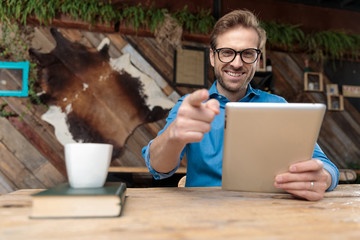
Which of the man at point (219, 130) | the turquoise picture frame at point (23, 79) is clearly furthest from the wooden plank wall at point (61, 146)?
the man at point (219, 130)

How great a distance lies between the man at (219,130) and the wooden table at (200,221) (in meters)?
0.08

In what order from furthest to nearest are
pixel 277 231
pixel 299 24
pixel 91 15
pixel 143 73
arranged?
pixel 299 24
pixel 143 73
pixel 91 15
pixel 277 231

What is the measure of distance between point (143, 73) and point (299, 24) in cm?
215

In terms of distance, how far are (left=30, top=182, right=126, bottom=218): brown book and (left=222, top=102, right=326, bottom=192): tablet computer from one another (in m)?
0.36

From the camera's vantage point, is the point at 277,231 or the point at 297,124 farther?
the point at 297,124

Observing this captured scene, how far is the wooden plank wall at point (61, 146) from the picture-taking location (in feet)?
9.21

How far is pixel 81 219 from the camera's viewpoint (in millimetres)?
591

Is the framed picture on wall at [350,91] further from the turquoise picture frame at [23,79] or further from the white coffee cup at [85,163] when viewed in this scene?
the white coffee cup at [85,163]

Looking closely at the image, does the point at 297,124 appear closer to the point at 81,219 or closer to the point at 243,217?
the point at 243,217

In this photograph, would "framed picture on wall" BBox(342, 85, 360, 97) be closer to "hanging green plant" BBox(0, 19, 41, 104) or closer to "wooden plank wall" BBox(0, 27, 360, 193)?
"wooden plank wall" BBox(0, 27, 360, 193)

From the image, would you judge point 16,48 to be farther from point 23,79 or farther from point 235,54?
point 235,54

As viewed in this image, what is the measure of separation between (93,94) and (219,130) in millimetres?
1954

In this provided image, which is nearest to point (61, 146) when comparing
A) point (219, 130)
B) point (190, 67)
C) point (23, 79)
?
point (23, 79)

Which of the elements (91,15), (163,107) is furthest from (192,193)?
(91,15)
